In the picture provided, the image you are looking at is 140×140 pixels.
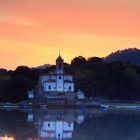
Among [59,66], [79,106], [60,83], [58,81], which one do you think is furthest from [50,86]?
[79,106]

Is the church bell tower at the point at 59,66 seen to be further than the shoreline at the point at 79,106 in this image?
Yes

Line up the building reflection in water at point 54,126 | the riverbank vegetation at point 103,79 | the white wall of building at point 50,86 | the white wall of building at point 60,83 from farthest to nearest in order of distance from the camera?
the riverbank vegetation at point 103,79
the white wall of building at point 60,83
the white wall of building at point 50,86
the building reflection in water at point 54,126

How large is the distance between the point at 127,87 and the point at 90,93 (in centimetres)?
811

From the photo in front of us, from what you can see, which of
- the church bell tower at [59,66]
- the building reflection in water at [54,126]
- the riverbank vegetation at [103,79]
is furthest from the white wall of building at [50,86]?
the building reflection in water at [54,126]

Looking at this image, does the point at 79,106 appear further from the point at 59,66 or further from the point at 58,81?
the point at 59,66

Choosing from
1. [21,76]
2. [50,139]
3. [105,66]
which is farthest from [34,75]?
[50,139]

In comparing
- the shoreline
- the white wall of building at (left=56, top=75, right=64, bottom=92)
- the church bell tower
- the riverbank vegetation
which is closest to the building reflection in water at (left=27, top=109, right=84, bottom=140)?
the shoreline

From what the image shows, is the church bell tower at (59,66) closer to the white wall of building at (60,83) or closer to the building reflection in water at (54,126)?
the white wall of building at (60,83)

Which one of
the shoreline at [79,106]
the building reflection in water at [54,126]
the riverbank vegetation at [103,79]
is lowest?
the building reflection in water at [54,126]

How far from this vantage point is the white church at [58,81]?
86500 mm

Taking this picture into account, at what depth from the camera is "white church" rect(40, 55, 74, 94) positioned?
284ft

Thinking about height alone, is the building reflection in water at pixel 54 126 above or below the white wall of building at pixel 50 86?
below

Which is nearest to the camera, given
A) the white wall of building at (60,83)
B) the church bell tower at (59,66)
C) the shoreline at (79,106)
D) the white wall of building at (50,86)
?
the shoreline at (79,106)

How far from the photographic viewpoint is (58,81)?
87.1m
